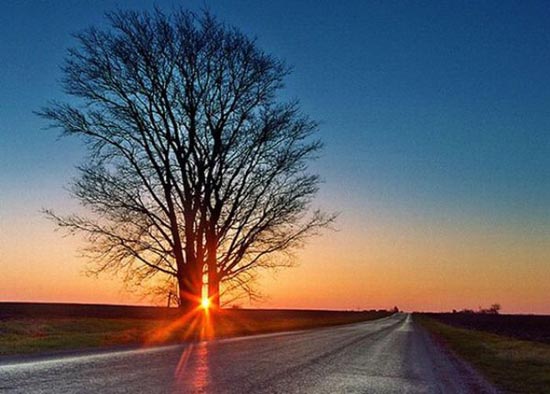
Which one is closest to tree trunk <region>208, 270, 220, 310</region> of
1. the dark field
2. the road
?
the road

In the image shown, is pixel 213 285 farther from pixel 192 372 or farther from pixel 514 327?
pixel 514 327

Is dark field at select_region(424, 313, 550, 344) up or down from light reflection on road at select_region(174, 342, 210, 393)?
up

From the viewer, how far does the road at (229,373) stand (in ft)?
33.7

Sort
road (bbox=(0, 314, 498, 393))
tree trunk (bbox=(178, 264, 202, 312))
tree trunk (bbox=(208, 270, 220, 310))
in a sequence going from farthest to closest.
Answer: tree trunk (bbox=(208, 270, 220, 310)) → tree trunk (bbox=(178, 264, 202, 312)) → road (bbox=(0, 314, 498, 393))

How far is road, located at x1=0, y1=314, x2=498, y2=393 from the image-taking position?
33.7 ft

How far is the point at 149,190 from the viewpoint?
30953 millimetres

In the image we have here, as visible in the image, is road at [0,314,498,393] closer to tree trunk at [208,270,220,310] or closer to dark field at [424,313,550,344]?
tree trunk at [208,270,220,310]

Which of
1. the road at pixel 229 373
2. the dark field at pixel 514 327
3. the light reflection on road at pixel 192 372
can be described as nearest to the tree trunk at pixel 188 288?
the road at pixel 229 373

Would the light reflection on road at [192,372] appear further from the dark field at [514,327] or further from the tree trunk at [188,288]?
the dark field at [514,327]

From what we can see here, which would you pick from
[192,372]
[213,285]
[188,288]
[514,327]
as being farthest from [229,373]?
[514,327]

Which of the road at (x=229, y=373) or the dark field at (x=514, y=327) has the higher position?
the dark field at (x=514, y=327)

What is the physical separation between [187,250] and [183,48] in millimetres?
9308

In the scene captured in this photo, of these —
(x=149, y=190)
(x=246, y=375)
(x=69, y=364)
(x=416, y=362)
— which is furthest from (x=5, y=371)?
(x=149, y=190)

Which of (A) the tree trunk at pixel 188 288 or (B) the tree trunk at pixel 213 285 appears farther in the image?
(B) the tree trunk at pixel 213 285
